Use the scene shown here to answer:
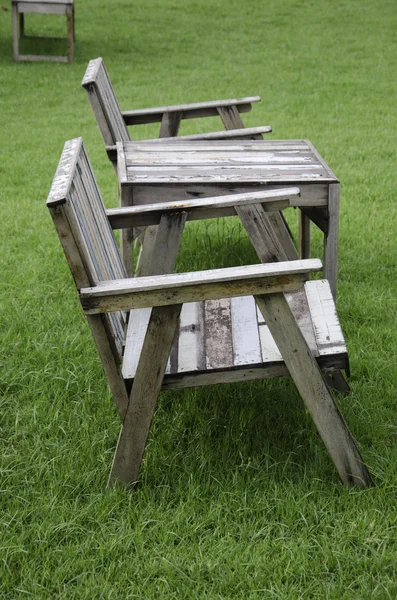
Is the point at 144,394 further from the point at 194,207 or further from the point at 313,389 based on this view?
the point at 194,207

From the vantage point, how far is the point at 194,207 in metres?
2.88

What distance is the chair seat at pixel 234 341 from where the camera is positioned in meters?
2.45

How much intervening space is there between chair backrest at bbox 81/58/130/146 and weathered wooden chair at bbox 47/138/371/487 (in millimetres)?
1171

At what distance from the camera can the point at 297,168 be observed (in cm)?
363

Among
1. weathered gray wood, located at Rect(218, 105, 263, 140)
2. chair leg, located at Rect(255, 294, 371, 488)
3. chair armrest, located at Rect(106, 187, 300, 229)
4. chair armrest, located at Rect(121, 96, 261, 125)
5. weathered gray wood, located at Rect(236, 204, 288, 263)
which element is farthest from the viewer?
weathered gray wood, located at Rect(218, 105, 263, 140)

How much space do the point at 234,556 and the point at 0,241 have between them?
322 centimetres

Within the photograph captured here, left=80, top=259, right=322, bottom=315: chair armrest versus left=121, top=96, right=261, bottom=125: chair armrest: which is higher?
left=80, top=259, right=322, bottom=315: chair armrest

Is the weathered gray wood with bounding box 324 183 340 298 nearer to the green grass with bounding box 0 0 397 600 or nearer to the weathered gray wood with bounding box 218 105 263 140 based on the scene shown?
the green grass with bounding box 0 0 397 600

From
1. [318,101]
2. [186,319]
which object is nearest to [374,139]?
[318,101]

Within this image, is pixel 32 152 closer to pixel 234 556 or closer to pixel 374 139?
pixel 374 139

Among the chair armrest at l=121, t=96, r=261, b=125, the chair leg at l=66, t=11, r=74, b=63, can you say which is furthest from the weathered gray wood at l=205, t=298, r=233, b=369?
the chair leg at l=66, t=11, r=74, b=63

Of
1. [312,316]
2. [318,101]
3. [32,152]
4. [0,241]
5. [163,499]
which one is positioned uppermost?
[312,316]

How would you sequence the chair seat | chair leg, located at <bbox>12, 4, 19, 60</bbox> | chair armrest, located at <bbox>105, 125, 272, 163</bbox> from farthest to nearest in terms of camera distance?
chair leg, located at <bbox>12, 4, 19, 60</bbox>, chair armrest, located at <bbox>105, 125, 272, 163</bbox>, the chair seat

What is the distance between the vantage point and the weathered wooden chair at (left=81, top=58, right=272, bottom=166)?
402 centimetres
